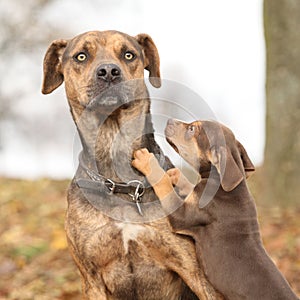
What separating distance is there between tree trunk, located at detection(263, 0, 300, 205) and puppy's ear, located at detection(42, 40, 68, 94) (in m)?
4.73

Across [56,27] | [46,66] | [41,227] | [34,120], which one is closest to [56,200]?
[41,227]

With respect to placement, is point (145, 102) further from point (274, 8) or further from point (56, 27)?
point (56, 27)

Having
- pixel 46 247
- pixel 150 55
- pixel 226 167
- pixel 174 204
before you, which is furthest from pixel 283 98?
pixel 174 204

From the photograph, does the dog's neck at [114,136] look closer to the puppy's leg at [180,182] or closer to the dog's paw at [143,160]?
the dog's paw at [143,160]

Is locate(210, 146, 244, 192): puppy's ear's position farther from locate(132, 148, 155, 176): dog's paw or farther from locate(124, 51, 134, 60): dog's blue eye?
locate(124, 51, 134, 60): dog's blue eye

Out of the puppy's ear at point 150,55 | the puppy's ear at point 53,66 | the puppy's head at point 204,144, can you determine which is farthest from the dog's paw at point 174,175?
the puppy's ear at point 53,66

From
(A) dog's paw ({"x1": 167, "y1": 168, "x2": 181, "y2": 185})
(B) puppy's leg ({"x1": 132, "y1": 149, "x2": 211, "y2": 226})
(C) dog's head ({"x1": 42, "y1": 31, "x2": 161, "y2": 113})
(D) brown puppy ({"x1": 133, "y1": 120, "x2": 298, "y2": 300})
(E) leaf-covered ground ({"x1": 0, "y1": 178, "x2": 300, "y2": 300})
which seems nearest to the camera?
(D) brown puppy ({"x1": 133, "y1": 120, "x2": 298, "y2": 300})

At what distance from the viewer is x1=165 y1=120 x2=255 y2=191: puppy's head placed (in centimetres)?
540

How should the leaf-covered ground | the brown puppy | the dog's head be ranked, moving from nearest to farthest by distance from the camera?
the brown puppy
the dog's head
the leaf-covered ground

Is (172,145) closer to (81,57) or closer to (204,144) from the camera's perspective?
(204,144)

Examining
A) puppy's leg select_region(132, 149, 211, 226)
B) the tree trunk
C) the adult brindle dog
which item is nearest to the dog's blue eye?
the adult brindle dog

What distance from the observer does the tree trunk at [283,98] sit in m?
9.76

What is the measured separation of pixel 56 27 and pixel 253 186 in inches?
376

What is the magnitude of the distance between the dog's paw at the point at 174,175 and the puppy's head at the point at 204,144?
228mm
